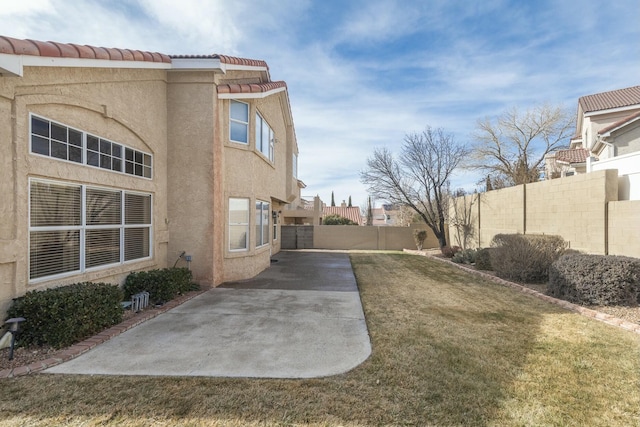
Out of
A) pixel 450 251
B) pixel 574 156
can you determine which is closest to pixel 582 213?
pixel 450 251

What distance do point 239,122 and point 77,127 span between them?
5.17m

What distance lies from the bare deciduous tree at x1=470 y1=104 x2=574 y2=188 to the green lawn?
29.5m

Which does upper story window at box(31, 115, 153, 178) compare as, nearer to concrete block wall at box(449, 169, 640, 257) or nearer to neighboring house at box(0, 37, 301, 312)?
neighboring house at box(0, 37, 301, 312)

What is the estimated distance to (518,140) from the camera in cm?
3350

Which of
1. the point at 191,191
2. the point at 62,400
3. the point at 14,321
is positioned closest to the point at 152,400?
the point at 62,400

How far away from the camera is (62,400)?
3.58 m

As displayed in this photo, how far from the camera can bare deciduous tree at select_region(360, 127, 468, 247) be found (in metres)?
21.2

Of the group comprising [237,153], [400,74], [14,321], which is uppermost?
[400,74]

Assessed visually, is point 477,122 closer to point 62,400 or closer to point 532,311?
point 532,311

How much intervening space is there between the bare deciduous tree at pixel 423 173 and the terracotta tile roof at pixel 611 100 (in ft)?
33.4

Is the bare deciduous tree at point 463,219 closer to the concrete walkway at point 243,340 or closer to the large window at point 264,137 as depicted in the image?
the large window at point 264,137

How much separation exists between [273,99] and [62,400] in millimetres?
13397

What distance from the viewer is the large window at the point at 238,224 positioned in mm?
10656

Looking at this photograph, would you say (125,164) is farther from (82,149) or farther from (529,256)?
(529,256)
